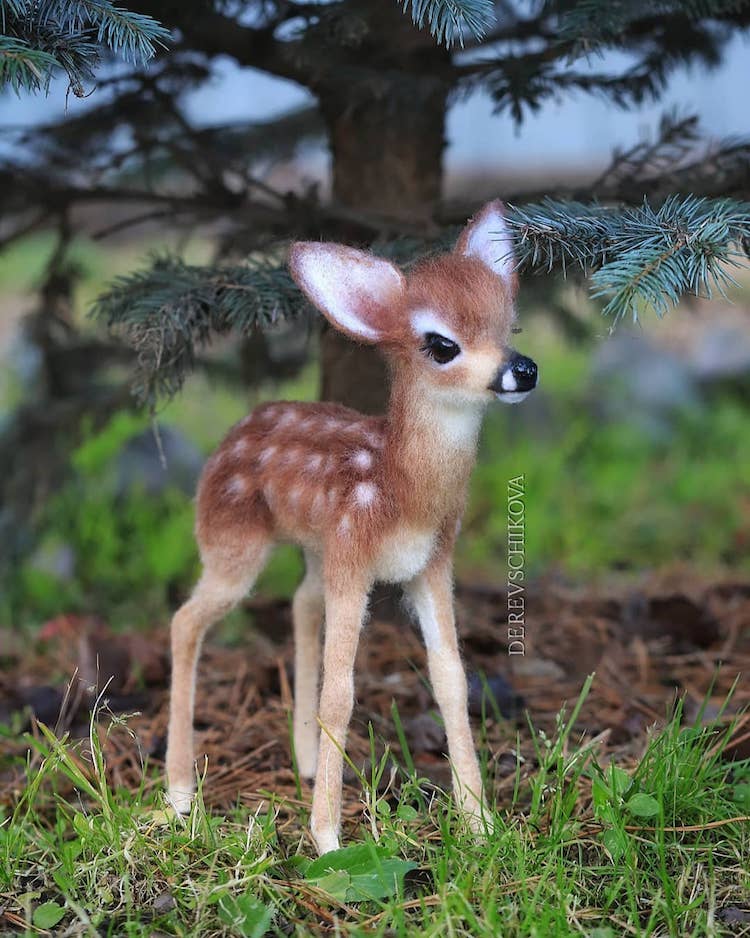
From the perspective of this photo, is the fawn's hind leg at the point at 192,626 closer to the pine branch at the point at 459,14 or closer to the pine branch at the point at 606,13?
the pine branch at the point at 459,14

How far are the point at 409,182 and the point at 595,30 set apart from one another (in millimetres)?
722

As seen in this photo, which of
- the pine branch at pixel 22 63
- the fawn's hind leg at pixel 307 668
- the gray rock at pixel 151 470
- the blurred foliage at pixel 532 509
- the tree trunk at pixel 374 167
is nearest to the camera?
the pine branch at pixel 22 63

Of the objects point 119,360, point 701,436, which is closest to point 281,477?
point 119,360

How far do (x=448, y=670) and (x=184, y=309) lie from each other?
826mm

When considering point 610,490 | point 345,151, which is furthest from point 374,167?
point 610,490

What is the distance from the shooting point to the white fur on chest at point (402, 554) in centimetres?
185

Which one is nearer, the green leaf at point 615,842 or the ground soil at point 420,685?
the green leaf at point 615,842

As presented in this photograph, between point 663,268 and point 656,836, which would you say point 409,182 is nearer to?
point 663,268

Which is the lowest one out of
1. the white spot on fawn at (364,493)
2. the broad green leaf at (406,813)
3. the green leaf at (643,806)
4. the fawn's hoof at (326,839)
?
the fawn's hoof at (326,839)

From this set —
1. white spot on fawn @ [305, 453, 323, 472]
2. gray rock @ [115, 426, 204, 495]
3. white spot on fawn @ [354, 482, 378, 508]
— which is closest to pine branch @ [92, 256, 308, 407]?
white spot on fawn @ [305, 453, 323, 472]

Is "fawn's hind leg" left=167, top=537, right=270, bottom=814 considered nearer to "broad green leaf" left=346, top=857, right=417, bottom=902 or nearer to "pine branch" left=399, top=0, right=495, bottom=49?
"broad green leaf" left=346, top=857, right=417, bottom=902

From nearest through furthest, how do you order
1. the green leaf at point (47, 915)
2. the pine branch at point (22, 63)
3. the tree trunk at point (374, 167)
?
the pine branch at point (22, 63) → the green leaf at point (47, 915) → the tree trunk at point (374, 167)

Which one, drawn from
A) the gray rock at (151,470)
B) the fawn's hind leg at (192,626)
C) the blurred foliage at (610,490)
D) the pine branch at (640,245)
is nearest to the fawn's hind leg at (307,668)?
the fawn's hind leg at (192,626)

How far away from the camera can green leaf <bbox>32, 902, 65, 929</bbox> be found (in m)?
1.63
